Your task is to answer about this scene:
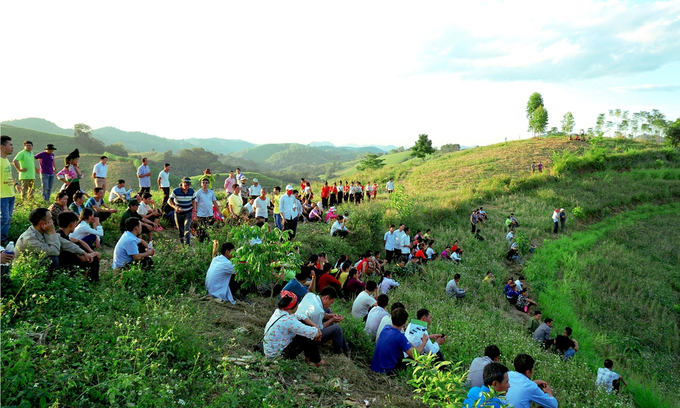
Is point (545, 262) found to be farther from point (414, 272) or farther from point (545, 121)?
point (545, 121)

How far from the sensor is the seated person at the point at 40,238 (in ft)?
16.6

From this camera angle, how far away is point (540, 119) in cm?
6500

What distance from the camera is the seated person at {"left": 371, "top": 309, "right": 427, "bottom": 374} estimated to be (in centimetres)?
510

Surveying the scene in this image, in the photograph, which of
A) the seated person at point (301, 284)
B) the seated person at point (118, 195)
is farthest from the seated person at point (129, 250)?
the seated person at point (118, 195)

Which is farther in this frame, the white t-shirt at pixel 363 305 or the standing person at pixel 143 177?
the standing person at pixel 143 177

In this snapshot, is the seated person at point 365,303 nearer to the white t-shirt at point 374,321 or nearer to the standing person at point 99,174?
the white t-shirt at point 374,321

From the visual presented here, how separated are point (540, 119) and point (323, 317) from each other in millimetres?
71961

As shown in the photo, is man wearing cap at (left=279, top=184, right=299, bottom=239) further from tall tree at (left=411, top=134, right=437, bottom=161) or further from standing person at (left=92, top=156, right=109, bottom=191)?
tall tree at (left=411, top=134, right=437, bottom=161)

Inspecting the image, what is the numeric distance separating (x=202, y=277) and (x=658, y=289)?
714 inches

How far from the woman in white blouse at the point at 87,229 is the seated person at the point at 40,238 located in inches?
54.0

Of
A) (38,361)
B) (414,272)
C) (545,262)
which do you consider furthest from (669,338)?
(38,361)

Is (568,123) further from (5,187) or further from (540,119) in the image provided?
(5,187)

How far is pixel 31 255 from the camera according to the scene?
15.8ft

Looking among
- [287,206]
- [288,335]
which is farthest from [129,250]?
[287,206]
